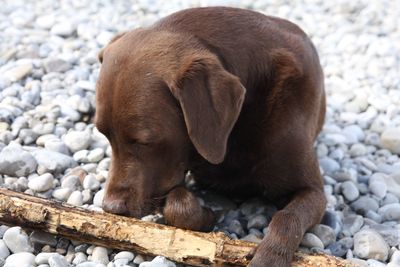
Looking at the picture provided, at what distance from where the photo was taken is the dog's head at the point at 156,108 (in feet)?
10.3

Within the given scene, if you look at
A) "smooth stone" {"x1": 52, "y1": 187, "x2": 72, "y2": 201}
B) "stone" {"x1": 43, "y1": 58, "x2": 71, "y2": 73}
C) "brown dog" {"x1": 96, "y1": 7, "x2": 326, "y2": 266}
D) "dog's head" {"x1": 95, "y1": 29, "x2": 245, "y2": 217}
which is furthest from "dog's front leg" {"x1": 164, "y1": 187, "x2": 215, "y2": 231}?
"stone" {"x1": 43, "y1": 58, "x2": 71, "y2": 73}

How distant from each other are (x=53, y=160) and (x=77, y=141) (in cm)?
33

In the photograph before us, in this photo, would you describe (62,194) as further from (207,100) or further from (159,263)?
(207,100)

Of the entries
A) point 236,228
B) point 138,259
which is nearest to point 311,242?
point 236,228

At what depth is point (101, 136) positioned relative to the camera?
4562mm

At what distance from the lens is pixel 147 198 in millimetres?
3340

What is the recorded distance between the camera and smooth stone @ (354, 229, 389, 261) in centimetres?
354

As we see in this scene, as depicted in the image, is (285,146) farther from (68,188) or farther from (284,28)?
(68,188)

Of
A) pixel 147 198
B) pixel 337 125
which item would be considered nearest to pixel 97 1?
pixel 337 125

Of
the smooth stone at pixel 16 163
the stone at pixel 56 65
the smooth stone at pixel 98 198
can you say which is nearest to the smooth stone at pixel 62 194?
the smooth stone at pixel 98 198

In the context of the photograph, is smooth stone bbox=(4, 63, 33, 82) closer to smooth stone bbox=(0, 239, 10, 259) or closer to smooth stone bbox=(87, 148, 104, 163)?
smooth stone bbox=(87, 148, 104, 163)

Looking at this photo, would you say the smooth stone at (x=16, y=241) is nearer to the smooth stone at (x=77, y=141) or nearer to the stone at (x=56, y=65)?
the smooth stone at (x=77, y=141)

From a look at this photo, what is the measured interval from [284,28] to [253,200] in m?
1.06

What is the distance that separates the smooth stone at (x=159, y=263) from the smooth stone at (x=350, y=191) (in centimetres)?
158
